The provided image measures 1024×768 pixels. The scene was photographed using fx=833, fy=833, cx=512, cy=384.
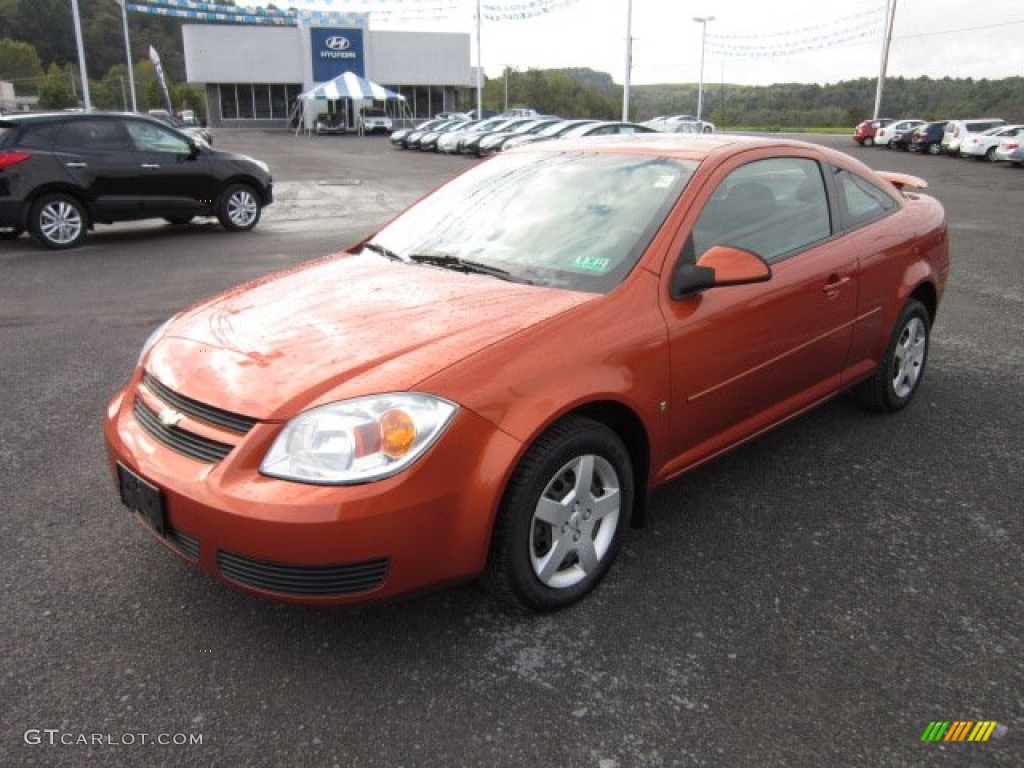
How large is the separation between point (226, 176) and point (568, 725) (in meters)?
10.8

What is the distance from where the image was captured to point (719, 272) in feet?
9.87

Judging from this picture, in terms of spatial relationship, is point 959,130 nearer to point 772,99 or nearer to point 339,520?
point 339,520

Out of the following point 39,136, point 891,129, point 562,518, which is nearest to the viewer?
point 562,518

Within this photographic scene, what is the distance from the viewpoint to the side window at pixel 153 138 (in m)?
10.5

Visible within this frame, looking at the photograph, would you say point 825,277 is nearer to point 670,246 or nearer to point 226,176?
point 670,246

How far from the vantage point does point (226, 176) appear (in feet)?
37.7

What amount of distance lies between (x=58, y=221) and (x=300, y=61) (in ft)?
175

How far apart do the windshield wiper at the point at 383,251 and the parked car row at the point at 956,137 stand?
29.5 meters

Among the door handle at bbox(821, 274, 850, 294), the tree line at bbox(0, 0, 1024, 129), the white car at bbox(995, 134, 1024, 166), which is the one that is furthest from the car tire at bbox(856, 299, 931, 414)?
the tree line at bbox(0, 0, 1024, 129)

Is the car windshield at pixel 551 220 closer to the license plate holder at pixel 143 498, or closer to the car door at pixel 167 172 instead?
the license plate holder at pixel 143 498

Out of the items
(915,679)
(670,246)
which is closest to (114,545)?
(670,246)

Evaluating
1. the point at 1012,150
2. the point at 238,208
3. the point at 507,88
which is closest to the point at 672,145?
the point at 238,208

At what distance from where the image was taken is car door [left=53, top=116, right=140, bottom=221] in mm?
10000

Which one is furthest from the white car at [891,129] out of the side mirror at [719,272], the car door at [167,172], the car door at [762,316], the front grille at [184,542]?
the front grille at [184,542]
